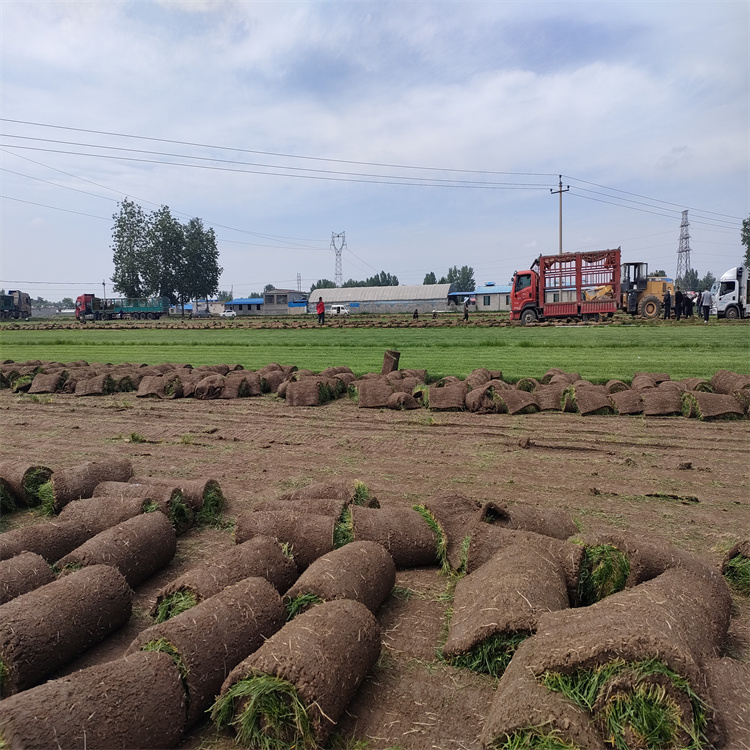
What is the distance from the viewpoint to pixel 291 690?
3.32 meters

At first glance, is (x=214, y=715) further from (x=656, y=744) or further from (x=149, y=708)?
(x=656, y=744)

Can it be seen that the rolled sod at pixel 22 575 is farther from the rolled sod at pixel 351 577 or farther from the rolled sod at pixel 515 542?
the rolled sod at pixel 515 542

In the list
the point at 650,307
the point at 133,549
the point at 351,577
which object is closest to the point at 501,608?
the point at 351,577

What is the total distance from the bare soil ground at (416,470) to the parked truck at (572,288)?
30.9m

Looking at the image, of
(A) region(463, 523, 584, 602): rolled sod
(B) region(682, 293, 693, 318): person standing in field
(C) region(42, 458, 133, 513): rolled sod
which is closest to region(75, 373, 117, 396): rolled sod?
(C) region(42, 458, 133, 513): rolled sod

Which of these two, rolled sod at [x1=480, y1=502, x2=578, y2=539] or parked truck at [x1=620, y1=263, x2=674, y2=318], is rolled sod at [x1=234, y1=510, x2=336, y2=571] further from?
parked truck at [x1=620, y1=263, x2=674, y2=318]

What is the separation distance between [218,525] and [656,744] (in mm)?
5062

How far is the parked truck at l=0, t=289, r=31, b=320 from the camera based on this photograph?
84.1 m

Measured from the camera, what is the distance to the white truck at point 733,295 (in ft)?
148

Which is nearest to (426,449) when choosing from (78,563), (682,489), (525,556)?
(682,489)

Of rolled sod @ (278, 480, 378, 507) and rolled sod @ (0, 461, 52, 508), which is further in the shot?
rolled sod @ (0, 461, 52, 508)

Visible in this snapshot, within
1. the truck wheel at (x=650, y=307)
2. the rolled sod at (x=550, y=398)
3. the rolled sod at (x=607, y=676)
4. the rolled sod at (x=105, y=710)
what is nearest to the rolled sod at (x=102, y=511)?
the rolled sod at (x=105, y=710)

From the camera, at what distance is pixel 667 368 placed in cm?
1619

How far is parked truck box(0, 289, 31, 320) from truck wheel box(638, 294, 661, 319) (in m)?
86.6
